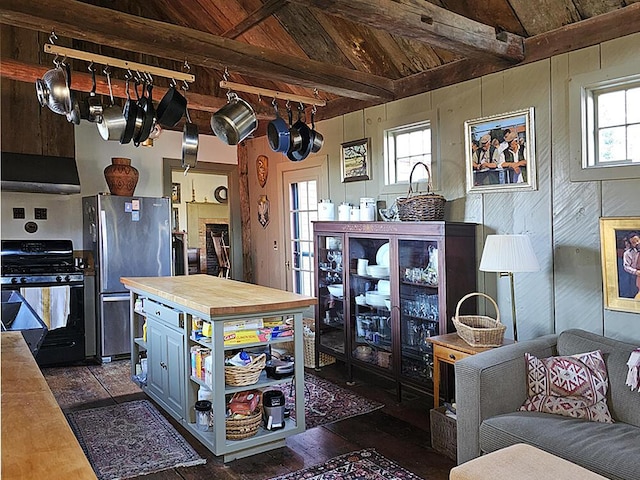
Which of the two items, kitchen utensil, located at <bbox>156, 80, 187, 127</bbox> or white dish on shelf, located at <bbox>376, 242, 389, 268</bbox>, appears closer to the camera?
kitchen utensil, located at <bbox>156, 80, 187, 127</bbox>

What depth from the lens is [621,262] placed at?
2945 millimetres

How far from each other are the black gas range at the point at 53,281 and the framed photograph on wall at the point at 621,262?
178 inches

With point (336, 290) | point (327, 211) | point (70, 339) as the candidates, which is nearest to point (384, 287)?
point (336, 290)

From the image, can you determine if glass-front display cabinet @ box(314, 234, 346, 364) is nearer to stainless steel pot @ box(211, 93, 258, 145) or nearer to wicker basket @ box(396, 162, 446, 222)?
wicker basket @ box(396, 162, 446, 222)

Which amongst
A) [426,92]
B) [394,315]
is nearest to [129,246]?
[394,315]

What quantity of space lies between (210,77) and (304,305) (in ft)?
12.3

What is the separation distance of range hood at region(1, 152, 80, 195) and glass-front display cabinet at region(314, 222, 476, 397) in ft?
8.14

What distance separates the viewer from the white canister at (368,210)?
442cm

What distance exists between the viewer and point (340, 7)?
254cm

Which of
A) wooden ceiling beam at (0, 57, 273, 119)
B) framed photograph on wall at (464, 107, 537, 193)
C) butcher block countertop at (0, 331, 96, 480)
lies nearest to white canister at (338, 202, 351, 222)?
framed photograph on wall at (464, 107, 537, 193)

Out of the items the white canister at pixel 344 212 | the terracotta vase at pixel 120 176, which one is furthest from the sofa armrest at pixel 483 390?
the terracotta vase at pixel 120 176

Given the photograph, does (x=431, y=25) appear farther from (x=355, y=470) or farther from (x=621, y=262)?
(x=355, y=470)

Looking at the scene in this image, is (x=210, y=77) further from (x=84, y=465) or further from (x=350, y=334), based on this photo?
(x=84, y=465)

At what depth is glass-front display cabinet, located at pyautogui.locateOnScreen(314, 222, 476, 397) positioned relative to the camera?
358 cm
